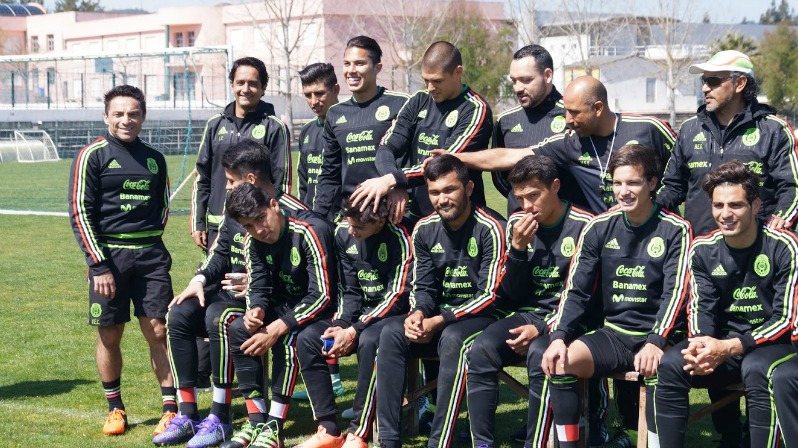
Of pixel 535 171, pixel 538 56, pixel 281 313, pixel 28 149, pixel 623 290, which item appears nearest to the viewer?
pixel 623 290

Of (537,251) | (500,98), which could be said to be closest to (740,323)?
(537,251)

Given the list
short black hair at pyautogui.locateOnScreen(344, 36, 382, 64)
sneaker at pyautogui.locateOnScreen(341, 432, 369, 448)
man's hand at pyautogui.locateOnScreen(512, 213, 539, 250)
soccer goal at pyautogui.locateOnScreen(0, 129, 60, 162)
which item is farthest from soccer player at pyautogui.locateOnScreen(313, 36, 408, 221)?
soccer goal at pyautogui.locateOnScreen(0, 129, 60, 162)

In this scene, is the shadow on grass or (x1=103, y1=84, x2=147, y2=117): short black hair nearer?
(x1=103, y1=84, x2=147, y2=117): short black hair

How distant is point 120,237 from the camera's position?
650 cm

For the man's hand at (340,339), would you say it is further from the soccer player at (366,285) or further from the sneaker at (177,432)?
the sneaker at (177,432)

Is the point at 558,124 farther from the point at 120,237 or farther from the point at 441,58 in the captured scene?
the point at 120,237

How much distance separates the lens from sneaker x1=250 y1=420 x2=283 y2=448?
19.3 feet

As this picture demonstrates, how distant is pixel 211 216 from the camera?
23.8 feet

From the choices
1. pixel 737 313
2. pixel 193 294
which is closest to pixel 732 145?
pixel 737 313

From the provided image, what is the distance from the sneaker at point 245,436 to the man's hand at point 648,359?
7.27 ft

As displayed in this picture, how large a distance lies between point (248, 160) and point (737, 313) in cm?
296

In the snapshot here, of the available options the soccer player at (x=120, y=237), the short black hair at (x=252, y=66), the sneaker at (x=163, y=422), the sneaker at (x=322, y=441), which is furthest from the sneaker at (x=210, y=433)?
the short black hair at (x=252, y=66)

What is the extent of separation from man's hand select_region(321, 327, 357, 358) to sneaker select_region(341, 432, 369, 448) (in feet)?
1.52

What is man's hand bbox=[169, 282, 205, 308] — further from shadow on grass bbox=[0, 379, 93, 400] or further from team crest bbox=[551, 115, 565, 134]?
team crest bbox=[551, 115, 565, 134]
